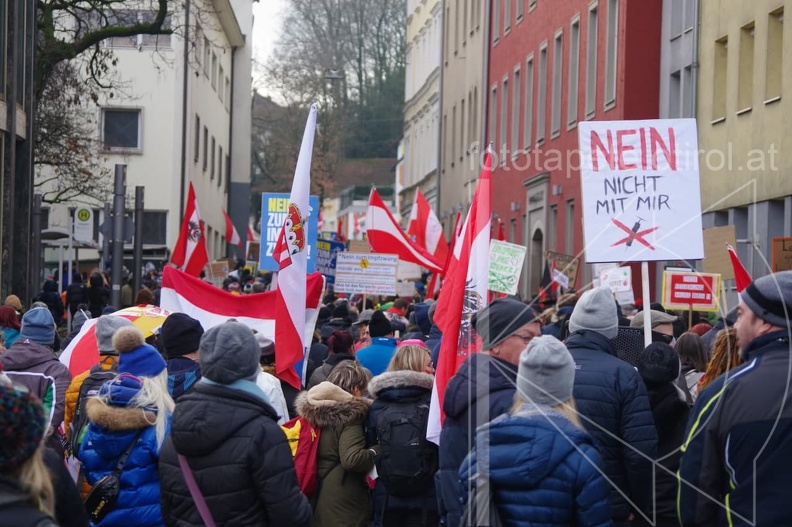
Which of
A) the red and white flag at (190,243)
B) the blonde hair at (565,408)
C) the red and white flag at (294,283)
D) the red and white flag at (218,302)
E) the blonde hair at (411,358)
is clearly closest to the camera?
the blonde hair at (565,408)

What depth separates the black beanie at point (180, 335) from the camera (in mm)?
7691

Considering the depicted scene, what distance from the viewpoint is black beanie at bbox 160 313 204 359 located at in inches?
303

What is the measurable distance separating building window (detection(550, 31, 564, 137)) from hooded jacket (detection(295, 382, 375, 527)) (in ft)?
89.4

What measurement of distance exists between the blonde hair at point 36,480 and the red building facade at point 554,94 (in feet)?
65.8

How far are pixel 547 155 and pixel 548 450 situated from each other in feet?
103

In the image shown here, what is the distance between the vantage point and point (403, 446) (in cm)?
762

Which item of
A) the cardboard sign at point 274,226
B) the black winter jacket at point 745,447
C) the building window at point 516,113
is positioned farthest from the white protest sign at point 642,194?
the building window at point 516,113

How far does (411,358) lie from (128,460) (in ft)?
6.43

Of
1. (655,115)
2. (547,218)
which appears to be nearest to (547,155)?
(547,218)

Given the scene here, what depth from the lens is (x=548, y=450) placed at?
4.90 meters

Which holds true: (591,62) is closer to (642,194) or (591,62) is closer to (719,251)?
(719,251)

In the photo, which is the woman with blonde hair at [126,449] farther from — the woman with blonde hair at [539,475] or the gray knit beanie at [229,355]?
the woman with blonde hair at [539,475]

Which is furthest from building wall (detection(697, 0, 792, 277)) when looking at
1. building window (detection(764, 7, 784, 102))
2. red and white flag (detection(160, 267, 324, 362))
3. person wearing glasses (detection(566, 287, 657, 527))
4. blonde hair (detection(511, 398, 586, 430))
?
blonde hair (detection(511, 398, 586, 430))

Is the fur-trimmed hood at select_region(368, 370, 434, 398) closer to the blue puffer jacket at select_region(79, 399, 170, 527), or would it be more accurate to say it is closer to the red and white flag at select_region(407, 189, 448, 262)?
the blue puffer jacket at select_region(79, 399, 170, 527)
